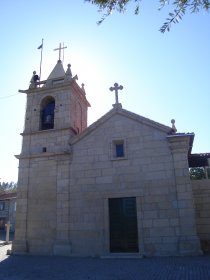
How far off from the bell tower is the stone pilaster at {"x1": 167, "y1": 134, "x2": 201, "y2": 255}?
5290 millimetres

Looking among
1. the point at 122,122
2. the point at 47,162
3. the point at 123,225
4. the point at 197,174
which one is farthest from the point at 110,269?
the point at 197,174

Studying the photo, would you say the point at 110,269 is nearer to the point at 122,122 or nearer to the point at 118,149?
the point at 118,149

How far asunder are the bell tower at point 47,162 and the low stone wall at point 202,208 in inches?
251

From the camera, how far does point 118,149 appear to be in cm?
1457

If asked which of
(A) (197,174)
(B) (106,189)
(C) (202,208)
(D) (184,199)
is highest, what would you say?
(A) (197,174)

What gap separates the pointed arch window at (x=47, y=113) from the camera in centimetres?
1672

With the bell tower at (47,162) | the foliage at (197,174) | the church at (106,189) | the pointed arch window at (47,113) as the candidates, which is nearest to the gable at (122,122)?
the church at (106,189)

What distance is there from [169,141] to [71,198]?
562cm

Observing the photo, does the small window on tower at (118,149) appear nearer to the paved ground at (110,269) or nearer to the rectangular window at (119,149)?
the rectangular window at (119,149)

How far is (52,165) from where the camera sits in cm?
1510

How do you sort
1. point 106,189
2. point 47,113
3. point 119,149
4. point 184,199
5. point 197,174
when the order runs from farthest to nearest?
point 197,174 → point 47,113 → point 119,149 → point 106,189 → point 184,199

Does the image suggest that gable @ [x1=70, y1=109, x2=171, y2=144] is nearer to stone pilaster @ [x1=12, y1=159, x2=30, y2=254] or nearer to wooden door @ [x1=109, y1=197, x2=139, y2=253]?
stone pilaster @ [x1=12, y1=159, x2=30, y2=254]

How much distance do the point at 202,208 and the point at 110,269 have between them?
6.46 metres

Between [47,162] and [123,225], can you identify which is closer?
[123,225]
